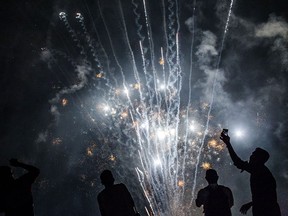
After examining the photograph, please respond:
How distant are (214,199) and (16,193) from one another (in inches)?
120

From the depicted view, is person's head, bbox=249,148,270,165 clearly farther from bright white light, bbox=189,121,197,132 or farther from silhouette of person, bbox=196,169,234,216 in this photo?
bright white light, bbox=189,121,197,132

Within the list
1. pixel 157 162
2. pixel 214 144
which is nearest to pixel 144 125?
pixel 157 162

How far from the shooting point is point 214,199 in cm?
506

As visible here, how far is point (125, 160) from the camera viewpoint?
39.0 metres

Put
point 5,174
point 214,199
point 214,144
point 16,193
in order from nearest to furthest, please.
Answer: point 16,193
point 5,174
point 214,199
point 214,144

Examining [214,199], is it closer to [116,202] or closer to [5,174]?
[116,202]

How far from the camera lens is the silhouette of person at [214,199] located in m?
5.02

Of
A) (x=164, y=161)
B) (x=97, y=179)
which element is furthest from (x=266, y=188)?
(x=97, y=179)

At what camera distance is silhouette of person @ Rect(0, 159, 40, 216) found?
4.34 metres

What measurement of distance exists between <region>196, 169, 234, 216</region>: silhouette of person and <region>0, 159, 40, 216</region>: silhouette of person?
2.72 metres

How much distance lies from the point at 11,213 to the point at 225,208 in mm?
3263

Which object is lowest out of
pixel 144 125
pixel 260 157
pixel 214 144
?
pixel 260 157

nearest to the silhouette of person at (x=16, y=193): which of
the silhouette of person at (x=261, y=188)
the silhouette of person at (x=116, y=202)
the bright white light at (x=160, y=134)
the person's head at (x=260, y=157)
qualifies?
the silhouette of person at (x=116, y=202)

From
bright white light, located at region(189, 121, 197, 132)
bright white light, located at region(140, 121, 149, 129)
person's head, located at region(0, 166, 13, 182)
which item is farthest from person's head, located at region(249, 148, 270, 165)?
bright white light, located at region(189, 121, 197, 132)
